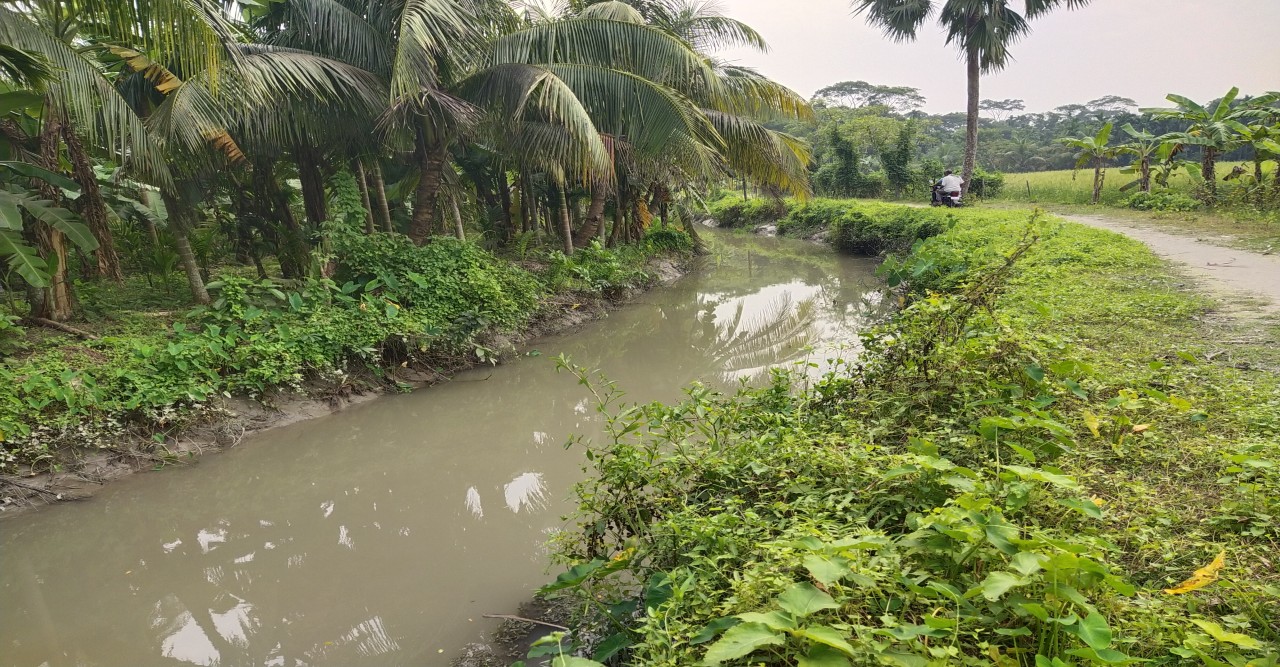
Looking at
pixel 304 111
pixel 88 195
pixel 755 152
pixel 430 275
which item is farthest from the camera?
pixel 755 152

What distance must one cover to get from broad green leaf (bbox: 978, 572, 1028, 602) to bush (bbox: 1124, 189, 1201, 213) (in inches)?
A: 566

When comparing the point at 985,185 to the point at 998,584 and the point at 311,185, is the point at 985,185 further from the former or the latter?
the point at 998,584

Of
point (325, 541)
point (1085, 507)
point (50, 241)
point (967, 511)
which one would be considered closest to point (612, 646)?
point (967, 511)

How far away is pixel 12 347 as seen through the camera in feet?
18.3

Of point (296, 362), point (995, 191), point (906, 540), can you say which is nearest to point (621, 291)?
point (296, 362)

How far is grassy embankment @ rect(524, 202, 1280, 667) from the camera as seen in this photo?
1641 mm

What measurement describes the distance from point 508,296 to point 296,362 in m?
2.63

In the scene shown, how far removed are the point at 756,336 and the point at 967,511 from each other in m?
7.62

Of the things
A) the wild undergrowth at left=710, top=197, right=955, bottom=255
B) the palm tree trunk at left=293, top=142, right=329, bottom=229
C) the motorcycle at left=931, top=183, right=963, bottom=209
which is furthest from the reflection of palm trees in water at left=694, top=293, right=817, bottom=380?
the motorcycle at left=931, top=183, right=963, bottom=209

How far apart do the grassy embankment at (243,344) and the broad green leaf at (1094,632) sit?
20.1 ft

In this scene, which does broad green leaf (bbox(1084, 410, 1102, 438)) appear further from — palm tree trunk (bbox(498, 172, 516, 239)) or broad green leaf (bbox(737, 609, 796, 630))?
palm tree trunk (bbox(498, 172, 516, 239))

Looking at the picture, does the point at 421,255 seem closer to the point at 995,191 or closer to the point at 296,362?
the point at 296,362

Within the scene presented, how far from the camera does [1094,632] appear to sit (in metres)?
1.51

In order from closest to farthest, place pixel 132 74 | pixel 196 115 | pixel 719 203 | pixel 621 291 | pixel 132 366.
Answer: pixel 132 366
pixel 196 115
pixel 132 74
pixel 621 291
pixel 719 203
